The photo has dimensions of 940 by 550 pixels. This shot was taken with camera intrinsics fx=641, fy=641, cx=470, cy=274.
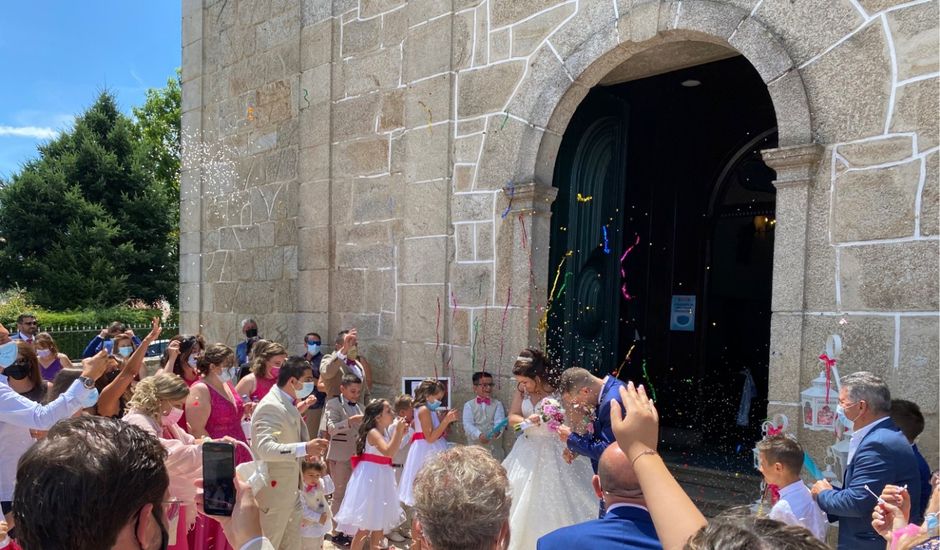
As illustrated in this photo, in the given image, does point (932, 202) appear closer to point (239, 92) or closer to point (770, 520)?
point (770, 520)

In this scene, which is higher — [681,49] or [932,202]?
[681,49]

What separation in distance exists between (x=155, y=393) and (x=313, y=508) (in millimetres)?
1414

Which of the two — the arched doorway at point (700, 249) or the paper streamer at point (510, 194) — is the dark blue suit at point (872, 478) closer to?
the paper streamer at point (510, 194)

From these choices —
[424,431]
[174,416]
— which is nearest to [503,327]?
[424,431]

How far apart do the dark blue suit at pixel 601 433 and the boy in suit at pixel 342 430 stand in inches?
86.2

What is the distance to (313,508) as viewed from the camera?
429 cm

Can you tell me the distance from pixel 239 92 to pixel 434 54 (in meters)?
3.72

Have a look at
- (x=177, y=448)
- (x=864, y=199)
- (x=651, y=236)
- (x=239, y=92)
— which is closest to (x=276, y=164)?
(x=239, y=92)

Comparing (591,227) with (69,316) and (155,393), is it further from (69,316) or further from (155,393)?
(69,316)

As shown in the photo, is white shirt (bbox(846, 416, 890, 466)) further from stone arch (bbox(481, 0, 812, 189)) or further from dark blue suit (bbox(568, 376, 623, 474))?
stone arch (bbox(481, 0, 812, 189))

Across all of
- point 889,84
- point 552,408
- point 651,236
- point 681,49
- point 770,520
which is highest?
point 681,49

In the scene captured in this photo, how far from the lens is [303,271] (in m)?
7.77

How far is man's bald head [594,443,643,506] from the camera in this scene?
6.60 feet

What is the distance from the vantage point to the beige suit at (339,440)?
541cm
